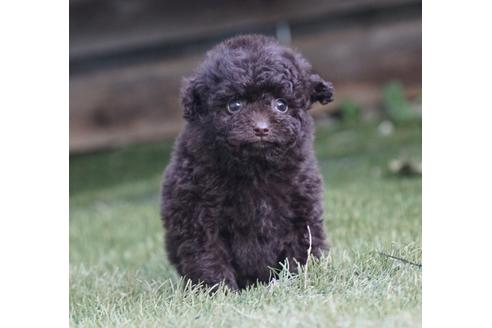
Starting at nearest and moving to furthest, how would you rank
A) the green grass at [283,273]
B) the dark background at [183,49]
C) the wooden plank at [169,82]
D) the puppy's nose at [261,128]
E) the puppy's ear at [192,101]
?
1. the green grass at [283,273]
2. the puppy's nose at [261,128]
3. the puppy's ear at [192,101]
4. the dark background at [183,49]
5. the wooden plank at [169,82]

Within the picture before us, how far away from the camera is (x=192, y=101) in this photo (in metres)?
3.42

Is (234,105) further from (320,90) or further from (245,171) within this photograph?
(320,90)

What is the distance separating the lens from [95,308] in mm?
3406

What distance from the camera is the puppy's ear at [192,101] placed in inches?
134

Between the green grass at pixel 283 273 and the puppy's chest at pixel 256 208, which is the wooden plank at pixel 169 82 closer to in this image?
the green grass at pixel 283 273

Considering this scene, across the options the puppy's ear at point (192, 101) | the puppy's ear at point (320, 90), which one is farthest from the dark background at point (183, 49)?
the puppy's ear at point (192, 101)

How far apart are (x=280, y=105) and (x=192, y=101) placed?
14.9 inches

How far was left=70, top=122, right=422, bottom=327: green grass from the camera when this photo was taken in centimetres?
276

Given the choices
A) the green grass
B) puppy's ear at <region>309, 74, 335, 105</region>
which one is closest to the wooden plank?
the green grass

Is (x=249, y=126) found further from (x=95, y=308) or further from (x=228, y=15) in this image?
(x=228, y=15)

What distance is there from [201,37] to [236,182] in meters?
4.82

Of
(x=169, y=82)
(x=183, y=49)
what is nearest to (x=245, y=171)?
(x=169, y=82)

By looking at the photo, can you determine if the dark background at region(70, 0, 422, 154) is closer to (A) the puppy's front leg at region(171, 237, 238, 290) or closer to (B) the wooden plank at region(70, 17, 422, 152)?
(B) the wooden plank at region(70, 17, 422, 152)
